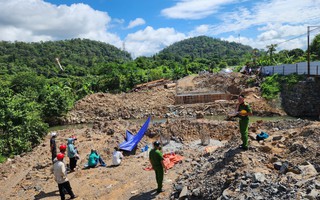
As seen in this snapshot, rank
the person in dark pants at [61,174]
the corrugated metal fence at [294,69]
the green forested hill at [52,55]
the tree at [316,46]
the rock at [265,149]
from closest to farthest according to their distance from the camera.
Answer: the person in dark pants at [61,174], the rock at [265,149], the corrugated metal fence at [294,69], the tree at [316,46], the green forested hill at [52,55]

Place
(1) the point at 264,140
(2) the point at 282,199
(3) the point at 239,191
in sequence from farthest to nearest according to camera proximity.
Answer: (1) the point at 264,140 < (3) the point at 239,191 < (2) the point at 282,199

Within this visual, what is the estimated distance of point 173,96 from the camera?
37531 millimetres

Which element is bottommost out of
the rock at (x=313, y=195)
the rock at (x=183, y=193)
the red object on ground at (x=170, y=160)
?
the red object on ground at (x=170, y=160)

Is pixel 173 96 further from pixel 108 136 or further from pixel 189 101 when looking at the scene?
pixel 108 136

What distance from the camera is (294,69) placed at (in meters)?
30.0

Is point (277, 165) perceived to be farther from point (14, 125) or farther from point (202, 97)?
point (202, 97)

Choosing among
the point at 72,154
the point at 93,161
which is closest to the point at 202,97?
Result: the point at 93,161

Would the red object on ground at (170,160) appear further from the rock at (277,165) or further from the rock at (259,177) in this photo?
the rock at (259,177)

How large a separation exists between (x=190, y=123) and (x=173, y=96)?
755 inches

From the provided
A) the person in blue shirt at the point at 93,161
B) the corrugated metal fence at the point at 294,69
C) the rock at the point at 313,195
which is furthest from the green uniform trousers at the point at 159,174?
the corrugated metal fence at the point at 294,69

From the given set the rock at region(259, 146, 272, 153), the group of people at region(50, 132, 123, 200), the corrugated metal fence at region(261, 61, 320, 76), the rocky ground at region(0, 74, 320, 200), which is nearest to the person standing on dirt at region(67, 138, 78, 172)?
the group of people at region(50, 132, 123, 200)

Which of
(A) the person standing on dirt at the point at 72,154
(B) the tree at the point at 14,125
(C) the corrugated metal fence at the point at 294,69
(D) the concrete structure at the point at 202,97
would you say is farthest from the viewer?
(D) the concrete structure at the point at 202,97

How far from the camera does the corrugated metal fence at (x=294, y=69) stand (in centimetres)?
2605

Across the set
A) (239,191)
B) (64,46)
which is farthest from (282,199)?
(64,46)
